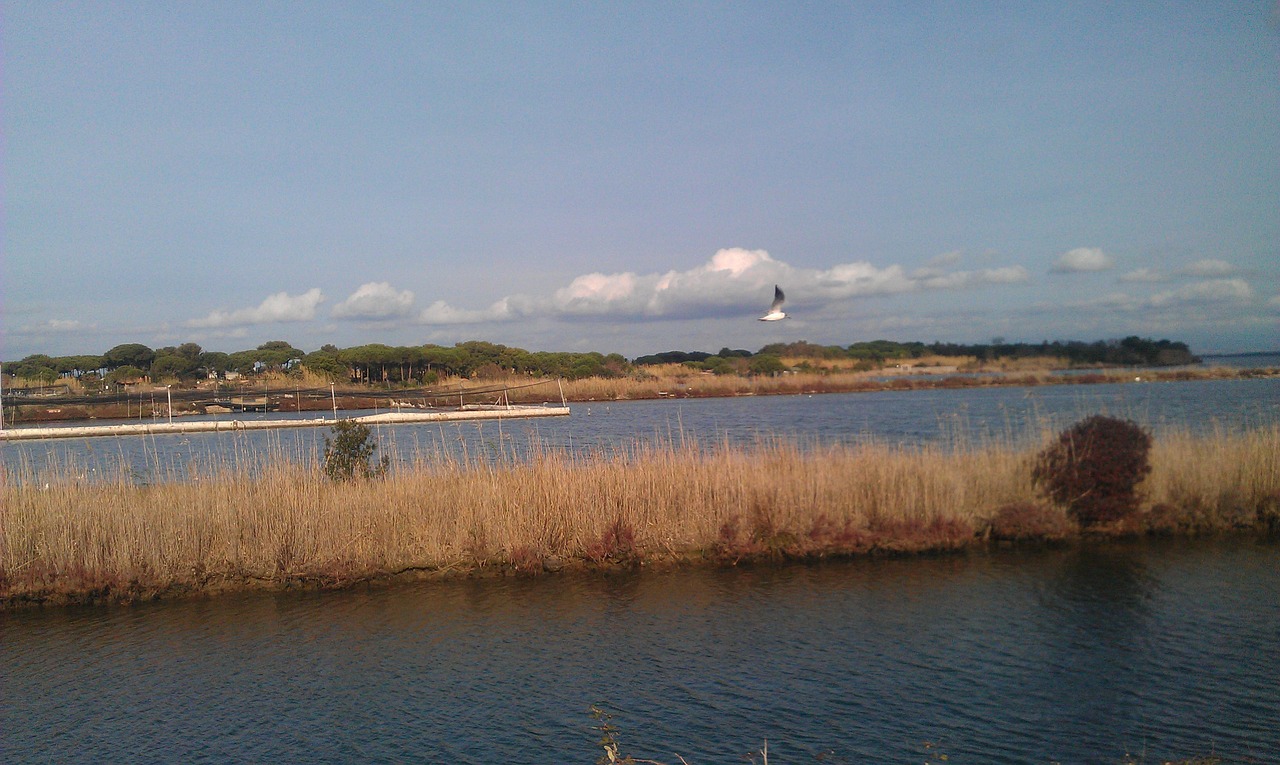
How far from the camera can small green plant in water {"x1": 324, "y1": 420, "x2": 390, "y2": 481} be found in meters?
13.7

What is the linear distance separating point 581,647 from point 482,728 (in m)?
2.07

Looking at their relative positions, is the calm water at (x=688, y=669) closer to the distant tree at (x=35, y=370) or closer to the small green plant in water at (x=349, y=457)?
the small green plant in water at (x=349, y=457)

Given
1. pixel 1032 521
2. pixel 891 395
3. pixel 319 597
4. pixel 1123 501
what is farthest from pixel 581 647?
pixel 891 395

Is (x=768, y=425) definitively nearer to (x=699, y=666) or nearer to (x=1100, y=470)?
(x=1100, y=470)

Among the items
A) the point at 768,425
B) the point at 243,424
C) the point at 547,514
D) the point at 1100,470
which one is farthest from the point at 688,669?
the point at 243,424

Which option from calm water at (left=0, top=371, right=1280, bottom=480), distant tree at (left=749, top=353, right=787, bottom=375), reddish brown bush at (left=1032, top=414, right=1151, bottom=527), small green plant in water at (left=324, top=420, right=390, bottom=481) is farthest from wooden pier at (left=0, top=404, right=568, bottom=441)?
distant tree at (left=749, top=353, right=787, bottom=375)

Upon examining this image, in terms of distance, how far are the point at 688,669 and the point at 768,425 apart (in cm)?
2223

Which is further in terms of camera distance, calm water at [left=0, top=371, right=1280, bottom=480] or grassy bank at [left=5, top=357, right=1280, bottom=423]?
grassy bank at [left=5, top=357, right=1280, bottom=423]

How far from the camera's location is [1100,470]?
13.1m

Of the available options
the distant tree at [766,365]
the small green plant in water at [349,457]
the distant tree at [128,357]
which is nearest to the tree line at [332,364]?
the distant tree at [128,357]

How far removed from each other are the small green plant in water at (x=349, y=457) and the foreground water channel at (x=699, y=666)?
2.79 meters

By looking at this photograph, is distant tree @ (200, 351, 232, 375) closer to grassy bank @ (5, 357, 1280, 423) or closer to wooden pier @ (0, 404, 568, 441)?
grassy bank @ (5, 357, 1280, 423)

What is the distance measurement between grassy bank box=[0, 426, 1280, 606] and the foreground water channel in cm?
46

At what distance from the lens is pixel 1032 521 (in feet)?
42.8
